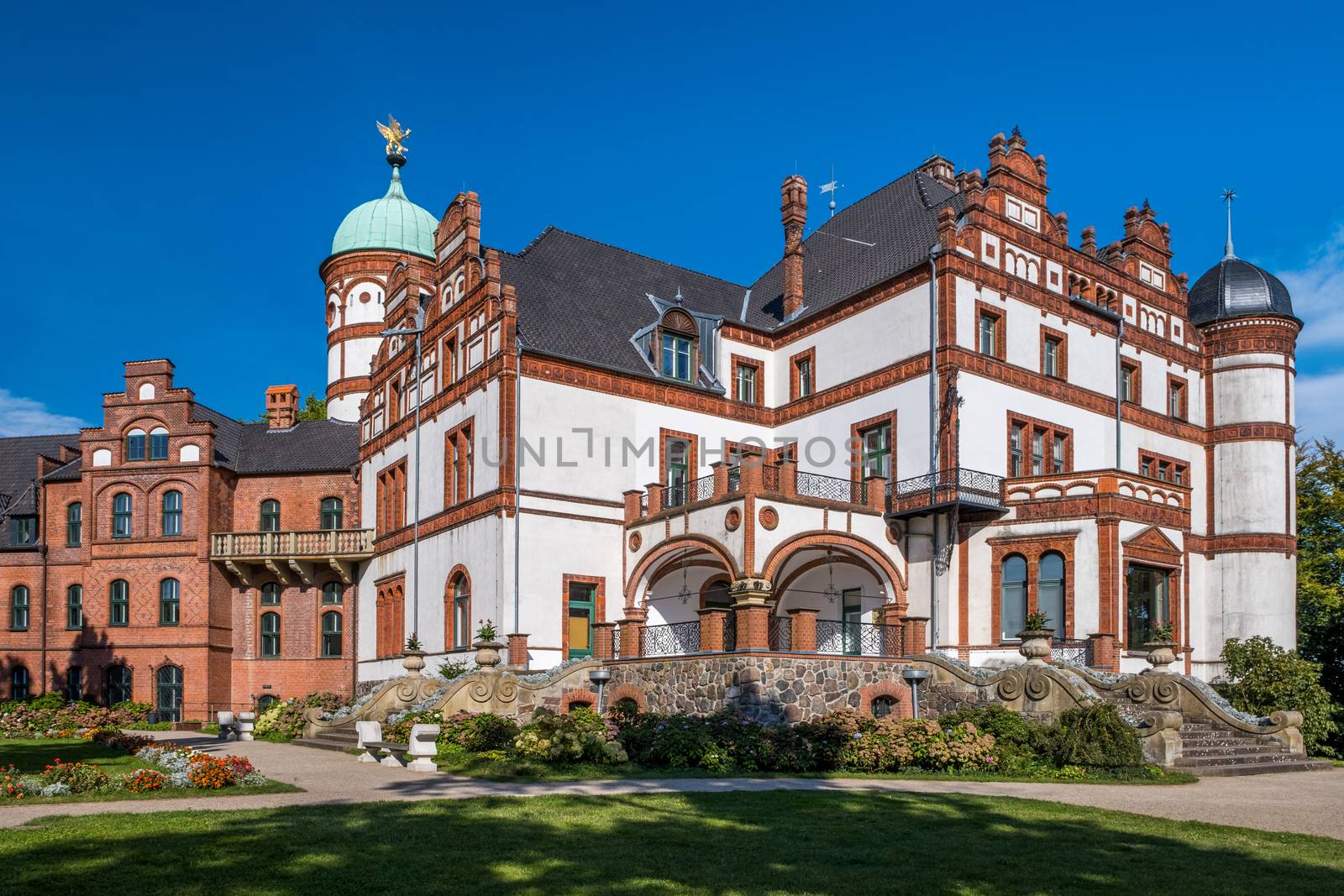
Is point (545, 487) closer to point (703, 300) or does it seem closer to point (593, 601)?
point (593, 601)

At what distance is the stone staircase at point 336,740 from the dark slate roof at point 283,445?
14188 mm

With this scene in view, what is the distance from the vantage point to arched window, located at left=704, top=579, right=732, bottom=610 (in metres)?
30.5

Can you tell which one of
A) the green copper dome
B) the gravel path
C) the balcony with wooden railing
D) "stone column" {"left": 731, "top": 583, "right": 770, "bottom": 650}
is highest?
the green copper dome

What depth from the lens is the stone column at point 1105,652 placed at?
81.8 feet

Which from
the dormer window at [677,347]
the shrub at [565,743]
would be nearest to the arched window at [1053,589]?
the dormer window at [677,347]

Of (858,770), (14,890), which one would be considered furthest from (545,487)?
(14,890)

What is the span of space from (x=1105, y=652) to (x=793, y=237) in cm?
1414

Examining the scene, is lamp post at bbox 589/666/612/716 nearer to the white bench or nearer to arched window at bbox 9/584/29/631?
the white bench

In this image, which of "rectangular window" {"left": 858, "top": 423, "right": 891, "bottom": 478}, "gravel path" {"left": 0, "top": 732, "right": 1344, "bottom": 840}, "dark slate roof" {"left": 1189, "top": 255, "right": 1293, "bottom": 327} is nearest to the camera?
"gravel path" {"left": 0, "top": 732, "right": 1344, "bottom": 840}

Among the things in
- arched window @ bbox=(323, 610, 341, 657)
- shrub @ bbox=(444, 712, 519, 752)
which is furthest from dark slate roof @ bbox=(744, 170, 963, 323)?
arched window @ bbox=(323, 610, 341, 657)

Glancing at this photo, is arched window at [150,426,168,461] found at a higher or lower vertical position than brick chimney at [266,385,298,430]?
lower

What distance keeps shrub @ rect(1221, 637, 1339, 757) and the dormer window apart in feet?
49.7

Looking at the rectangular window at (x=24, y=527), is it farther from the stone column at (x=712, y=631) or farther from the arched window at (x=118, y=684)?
the stone column at (x=712, y=631)

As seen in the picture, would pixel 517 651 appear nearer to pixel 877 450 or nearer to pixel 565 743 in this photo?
pixel 565 743
